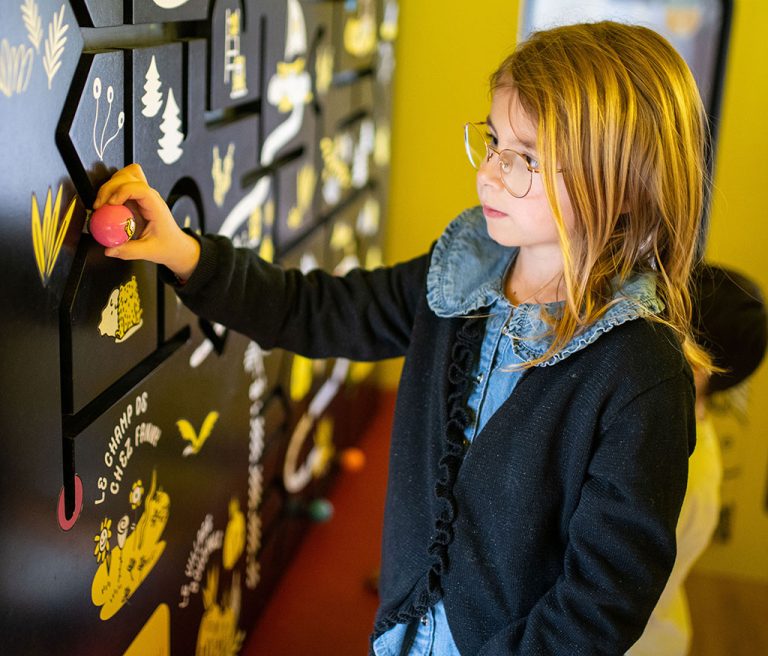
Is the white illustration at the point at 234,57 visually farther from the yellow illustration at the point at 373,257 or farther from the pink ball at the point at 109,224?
the yellow illustration at the point at 373,257

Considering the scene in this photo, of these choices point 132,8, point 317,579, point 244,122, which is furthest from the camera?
point 317,579

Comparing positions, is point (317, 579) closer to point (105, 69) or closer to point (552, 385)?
point (552, 385)

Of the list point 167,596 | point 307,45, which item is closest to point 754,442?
point 307,45

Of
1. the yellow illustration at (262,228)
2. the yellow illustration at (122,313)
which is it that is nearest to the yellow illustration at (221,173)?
the yellow illustration at (262,228)

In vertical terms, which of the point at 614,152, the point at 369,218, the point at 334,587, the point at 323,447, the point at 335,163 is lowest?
the point at 334,587

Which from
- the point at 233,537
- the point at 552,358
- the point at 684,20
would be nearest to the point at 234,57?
the point at 552,358

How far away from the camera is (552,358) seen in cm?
101

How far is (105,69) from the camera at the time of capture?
0.90m

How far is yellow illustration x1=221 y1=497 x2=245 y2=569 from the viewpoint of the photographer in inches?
57.0

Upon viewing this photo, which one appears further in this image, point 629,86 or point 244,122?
point 244,122

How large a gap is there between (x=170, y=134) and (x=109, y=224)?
0.23 meters

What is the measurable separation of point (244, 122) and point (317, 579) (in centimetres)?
92

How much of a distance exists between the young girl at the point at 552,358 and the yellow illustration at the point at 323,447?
0.86 metres

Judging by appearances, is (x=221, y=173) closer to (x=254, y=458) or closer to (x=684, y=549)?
(x=254, y=458)
